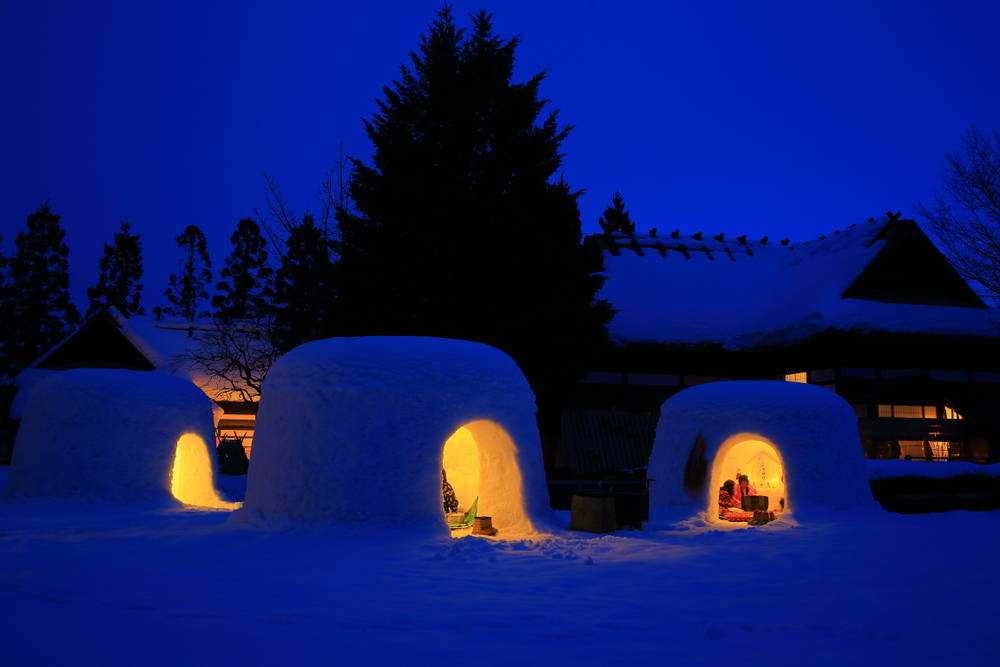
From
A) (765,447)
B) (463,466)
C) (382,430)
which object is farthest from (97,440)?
(765,447)

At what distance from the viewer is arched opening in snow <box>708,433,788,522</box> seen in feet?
39.8

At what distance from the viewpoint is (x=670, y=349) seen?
65.6 feet

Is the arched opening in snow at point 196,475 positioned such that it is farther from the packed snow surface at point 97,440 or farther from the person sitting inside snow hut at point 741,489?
the person sitting inside snow hut at point 741,489

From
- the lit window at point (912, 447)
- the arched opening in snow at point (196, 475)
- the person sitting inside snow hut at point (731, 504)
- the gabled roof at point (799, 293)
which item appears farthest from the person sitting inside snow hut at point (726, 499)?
the lit window at point (912, 447)

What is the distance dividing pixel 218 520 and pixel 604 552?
5.90 meters

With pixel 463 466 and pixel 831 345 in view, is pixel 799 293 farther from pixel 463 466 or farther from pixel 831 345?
pixel 463 466

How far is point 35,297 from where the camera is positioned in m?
33.7

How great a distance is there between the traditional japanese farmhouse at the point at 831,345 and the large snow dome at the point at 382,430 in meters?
8.45

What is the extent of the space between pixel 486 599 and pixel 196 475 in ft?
33.1

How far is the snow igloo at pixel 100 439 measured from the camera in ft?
41.2

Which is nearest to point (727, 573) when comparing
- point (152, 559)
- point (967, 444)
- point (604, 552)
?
point (604, 552)

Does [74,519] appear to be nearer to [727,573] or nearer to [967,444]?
[727,573]

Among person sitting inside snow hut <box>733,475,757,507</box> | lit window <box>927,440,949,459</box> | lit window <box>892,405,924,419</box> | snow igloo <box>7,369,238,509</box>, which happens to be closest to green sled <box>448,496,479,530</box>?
person sitting inside snow hut <box>733,475,757,507</box>

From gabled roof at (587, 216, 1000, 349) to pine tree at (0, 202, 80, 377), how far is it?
25.9 metres
